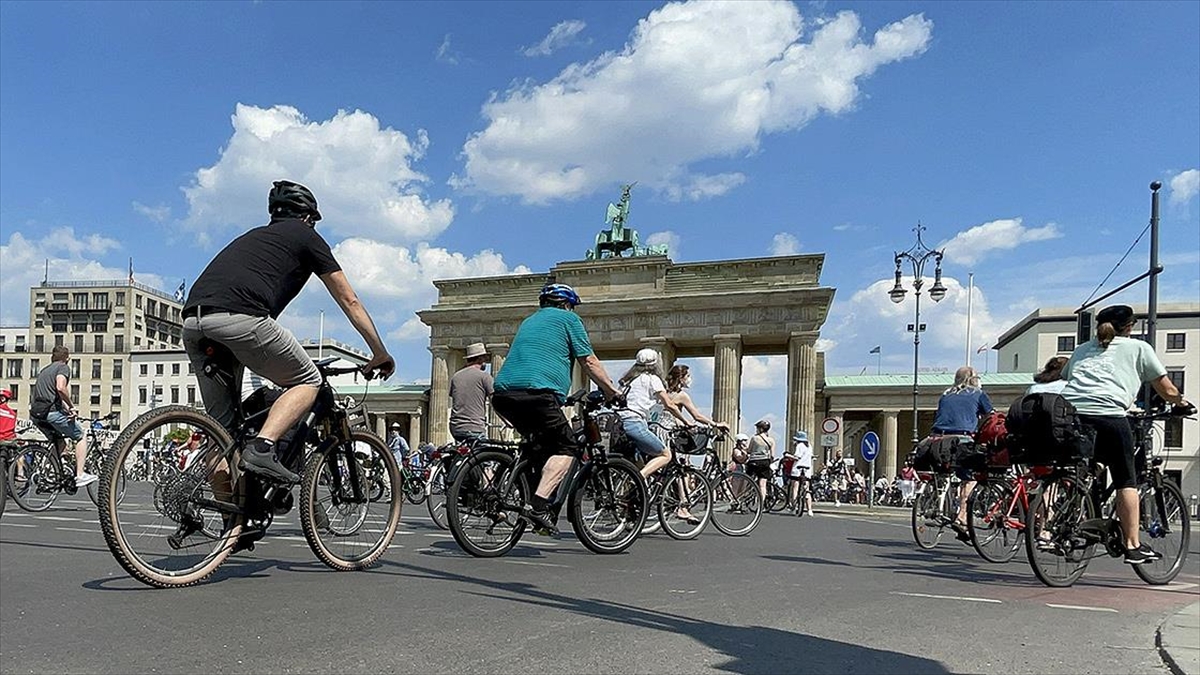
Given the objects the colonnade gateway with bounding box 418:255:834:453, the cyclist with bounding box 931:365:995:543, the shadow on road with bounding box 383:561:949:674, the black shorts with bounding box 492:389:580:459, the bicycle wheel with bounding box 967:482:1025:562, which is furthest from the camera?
the colonnade gateway with bounding box 418:255:834:453

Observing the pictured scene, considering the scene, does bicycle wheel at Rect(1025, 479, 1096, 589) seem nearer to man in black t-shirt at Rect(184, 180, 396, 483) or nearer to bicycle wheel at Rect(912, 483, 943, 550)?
bicycle wheel at Rect(912, 483, 943, 550)

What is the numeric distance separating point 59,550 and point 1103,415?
24.7 ft

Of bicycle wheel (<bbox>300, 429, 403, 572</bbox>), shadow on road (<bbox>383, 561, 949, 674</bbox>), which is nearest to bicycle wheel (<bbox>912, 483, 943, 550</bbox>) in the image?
shadow on road (<bbox>383, 561, 949, 674</bbox>)

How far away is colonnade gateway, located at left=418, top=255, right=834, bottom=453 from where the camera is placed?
188 ft

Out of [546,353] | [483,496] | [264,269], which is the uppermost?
[264,269]

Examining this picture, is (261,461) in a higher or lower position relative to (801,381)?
lower

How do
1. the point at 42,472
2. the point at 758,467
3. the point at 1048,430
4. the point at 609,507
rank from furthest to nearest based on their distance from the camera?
1. the point at 758,467
2. the point at 42,472
3. the point at 609,507
4. the point at 1048,430

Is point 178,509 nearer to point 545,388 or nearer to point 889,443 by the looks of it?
point 545,388

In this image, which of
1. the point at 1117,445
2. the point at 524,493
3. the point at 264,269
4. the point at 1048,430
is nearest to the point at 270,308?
the point at 264,269

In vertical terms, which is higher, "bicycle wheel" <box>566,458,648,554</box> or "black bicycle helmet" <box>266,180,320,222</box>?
"black bicycle helmet" <box>266,180,320,222</box>

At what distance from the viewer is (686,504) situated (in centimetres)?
926

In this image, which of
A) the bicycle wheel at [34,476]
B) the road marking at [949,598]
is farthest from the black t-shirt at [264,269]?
the bicycle wheel at [34,476]

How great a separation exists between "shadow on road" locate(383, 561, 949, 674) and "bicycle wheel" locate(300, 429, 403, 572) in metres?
0.94

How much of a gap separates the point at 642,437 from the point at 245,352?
4930mm
